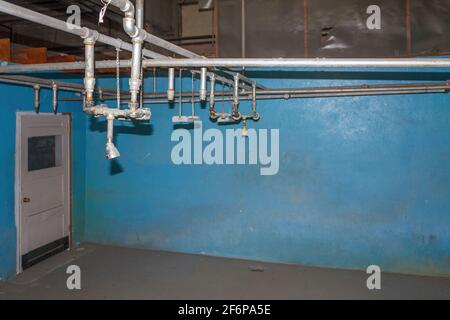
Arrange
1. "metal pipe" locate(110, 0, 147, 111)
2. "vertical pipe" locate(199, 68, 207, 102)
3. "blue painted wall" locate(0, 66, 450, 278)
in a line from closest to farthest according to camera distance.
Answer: "metal pipe" locate(110, 0, 147, 111) → "vertical pipe" locate(199, 68, 207, 102) → "blue painted wall" locate(0, 66, 450, 278)

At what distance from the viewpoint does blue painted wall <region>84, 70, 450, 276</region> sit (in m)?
4.05

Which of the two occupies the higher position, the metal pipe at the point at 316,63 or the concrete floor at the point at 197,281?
the metal pipe at the point at 316,63

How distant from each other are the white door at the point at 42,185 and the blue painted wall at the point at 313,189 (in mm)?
470

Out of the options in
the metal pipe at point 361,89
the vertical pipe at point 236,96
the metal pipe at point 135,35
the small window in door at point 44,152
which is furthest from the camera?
the small window in door at point 44,152

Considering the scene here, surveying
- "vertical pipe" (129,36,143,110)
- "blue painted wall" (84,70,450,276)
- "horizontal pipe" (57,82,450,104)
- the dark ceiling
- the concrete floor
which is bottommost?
the concrete floor

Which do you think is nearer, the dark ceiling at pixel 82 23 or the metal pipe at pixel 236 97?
the metal pipe at pixel 236 97

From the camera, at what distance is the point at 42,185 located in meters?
4.42

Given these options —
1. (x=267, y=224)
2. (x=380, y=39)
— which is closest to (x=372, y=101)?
(x=380, y=39)

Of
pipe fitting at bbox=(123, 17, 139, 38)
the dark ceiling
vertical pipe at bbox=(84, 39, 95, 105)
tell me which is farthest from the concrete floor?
the dark ceiling

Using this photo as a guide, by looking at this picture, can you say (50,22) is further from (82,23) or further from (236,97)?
(82,23)

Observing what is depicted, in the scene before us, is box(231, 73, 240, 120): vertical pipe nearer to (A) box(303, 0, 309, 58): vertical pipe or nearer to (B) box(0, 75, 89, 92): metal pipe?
(A) box(303, 0, 309, 58): vertical pipe

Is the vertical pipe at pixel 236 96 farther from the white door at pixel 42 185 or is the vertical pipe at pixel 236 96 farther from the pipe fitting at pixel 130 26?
the white door at pixel 42 185

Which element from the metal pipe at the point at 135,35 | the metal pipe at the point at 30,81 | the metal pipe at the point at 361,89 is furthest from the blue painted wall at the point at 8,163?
the metal pipe at the point at 135,35

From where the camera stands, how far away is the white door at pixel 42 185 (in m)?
4.11
